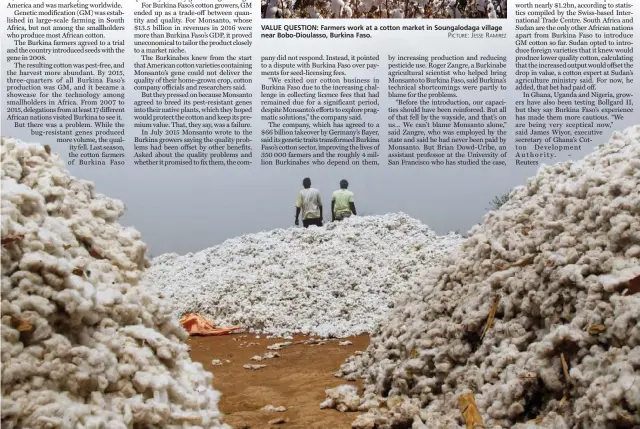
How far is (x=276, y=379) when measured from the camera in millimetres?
4074

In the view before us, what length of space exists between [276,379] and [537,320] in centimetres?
183

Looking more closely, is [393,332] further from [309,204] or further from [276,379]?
[309,204]

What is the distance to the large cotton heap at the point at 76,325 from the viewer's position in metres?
1.87

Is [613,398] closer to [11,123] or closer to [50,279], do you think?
[50,279]

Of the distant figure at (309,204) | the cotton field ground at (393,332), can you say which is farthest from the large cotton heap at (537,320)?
the distant figure at (309,204)

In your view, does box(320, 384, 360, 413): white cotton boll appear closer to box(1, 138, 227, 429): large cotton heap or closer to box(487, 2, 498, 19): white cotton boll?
box(1, 138, 227, 429): large cotton heap

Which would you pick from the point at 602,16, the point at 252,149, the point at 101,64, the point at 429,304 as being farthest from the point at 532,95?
the point at 101,64

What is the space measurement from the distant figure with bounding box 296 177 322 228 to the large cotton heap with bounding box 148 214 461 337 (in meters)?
0.67

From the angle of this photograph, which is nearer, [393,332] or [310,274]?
[393,332]

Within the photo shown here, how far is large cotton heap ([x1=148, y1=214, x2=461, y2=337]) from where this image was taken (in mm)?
6059

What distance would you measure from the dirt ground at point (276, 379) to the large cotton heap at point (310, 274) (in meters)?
0.40

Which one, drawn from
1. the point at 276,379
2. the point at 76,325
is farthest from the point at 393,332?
the point at 76,325

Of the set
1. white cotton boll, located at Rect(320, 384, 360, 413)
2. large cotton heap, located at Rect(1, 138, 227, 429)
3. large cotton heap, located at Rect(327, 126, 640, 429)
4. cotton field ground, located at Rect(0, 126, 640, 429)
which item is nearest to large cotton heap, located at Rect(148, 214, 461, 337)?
cotton field ground, located at Rect(0, 126, 640, 429)

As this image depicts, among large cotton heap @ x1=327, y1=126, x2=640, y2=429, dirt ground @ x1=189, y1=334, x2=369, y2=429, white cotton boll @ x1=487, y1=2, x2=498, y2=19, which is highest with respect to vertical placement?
white cotton boll @ x1=487, y1=2, x2=498, y2=19
